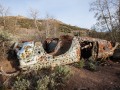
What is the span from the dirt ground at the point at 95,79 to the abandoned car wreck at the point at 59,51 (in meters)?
0.85

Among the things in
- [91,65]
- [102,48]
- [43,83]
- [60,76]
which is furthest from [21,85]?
[102,48]

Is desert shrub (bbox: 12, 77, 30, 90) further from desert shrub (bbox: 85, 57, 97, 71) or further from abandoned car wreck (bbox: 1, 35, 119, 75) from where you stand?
desert shrub (bbox: 85, 57, 97, 71)

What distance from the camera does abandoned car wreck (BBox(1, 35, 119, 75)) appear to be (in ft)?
34.6

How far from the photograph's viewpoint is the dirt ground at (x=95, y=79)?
9523mm

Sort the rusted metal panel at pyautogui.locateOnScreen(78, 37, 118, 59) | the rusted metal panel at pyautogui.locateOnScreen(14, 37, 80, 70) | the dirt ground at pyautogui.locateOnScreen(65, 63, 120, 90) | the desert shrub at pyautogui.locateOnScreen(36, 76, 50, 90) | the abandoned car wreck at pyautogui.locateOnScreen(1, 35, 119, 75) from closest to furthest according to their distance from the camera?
the desert shrub at pyautogui.locateOnScreen(36, 76, 50, 90), the dirt ground at pyautogui.locateOnScreen(65, 63, 120, 90), the rusted metal panel at pyautogui.locateOnScreen(14, 37, 80, 70), the abandoned car wreck at pyautogui.locateOnScreen(1, 35, 119, 75), the rusted metal panel at pyautogui.locateOnScreen(78, 37, 118, 59)

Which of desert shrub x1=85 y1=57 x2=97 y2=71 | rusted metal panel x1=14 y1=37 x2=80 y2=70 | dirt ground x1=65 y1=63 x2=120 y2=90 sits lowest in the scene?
dirt ground x1=65 y1=63 x2=120 y2=90

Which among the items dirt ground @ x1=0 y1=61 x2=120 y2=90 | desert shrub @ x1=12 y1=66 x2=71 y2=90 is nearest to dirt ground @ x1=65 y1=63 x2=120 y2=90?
dirt ground @ x1=0 y1=61 x2=120 y2=90

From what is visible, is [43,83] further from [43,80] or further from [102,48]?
[102,48]

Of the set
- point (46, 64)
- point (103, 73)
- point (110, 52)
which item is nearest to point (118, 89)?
point (103, 73)

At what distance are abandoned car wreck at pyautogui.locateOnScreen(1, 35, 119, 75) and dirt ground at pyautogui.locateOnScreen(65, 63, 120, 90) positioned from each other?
85 cm

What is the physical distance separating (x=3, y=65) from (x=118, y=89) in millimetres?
4560

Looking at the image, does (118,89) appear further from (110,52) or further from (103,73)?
(110,52)

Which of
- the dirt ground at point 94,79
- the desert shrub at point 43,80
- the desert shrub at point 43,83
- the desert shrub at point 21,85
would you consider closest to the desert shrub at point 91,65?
the dirt ground at point 94,79

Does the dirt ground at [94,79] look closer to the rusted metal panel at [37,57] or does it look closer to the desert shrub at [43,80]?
the desert shrub at [43,80]
